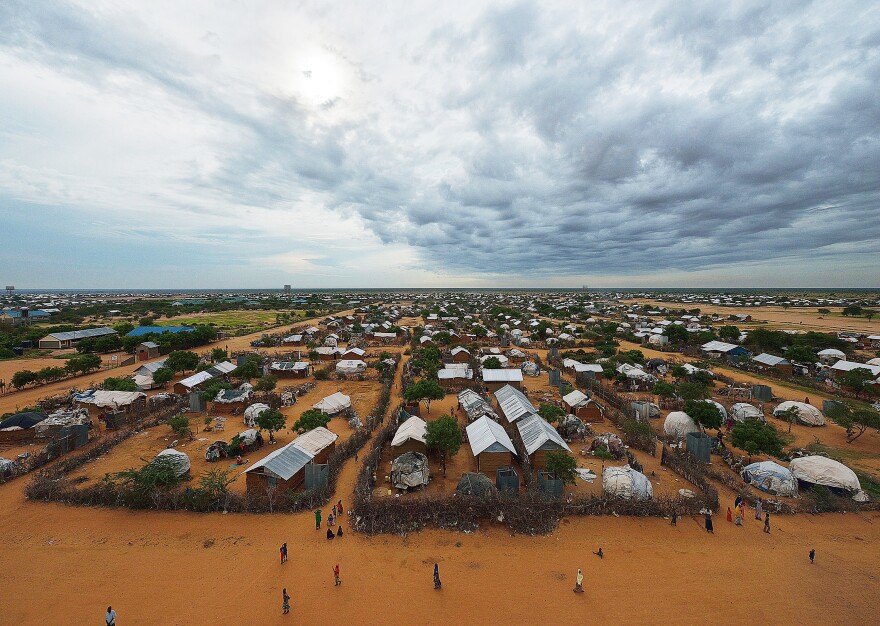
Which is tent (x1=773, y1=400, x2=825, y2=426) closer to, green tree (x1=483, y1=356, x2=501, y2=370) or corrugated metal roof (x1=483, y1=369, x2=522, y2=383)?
corrugated metal roof (x1=483, y1=369, x2=522, y2=383)

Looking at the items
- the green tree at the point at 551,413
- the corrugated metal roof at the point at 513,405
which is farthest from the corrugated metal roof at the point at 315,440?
the green tree at the point at 551,413

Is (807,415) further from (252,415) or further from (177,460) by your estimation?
(177,460)

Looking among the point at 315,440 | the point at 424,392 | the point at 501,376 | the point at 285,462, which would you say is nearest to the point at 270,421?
the point at 315,440

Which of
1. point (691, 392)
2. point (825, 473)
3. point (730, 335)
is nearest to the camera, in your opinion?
point (825, 473)

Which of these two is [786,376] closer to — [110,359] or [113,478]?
[113,478]

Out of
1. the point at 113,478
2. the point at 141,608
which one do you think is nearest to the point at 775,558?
the point at 141,608
